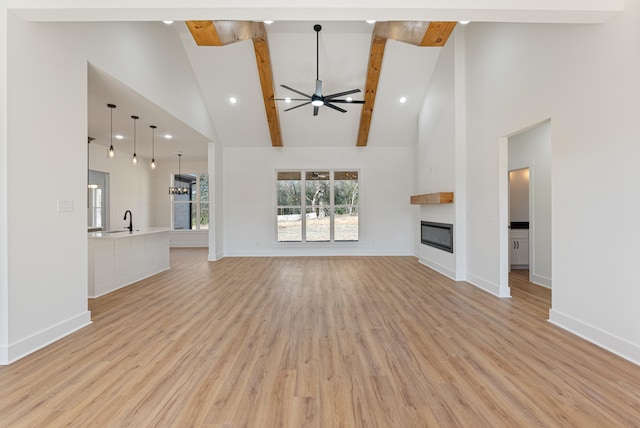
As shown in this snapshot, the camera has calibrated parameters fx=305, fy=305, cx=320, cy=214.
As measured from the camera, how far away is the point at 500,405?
1.88m

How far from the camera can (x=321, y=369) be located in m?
2.32

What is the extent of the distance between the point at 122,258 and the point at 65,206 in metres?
2.19

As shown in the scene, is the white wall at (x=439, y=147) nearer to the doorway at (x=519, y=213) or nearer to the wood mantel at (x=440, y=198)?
the wood mantel at (x=440, y=198)

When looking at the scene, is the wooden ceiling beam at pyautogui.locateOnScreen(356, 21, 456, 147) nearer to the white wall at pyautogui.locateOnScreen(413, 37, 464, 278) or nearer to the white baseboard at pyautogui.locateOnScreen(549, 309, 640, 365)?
the white wall at pyautogui.locateOnScreen(413, 37, 464, 278)

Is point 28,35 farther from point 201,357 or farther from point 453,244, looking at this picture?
point 453,244

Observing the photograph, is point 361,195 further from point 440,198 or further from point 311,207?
point 440,198

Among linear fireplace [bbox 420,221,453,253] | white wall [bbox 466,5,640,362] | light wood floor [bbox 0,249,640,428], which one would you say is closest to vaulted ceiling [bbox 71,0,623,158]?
white wall [bbox 466,5,640,362]

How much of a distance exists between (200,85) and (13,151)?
4.45 m

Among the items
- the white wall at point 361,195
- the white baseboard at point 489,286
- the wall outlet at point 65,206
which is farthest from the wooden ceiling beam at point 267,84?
the white baseboard at point 489,286

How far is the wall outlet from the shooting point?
2.96 m

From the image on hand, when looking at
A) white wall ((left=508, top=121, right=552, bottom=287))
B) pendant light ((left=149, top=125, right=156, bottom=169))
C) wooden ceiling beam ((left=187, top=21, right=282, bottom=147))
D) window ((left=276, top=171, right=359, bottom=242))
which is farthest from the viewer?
window ((left=276, top=171, right=359, bottom=242))

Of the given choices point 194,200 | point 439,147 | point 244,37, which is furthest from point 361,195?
point 194,200

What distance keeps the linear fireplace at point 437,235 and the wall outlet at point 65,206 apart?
17.8 ft

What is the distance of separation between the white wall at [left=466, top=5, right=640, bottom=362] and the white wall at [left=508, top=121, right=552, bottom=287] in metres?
1.28
